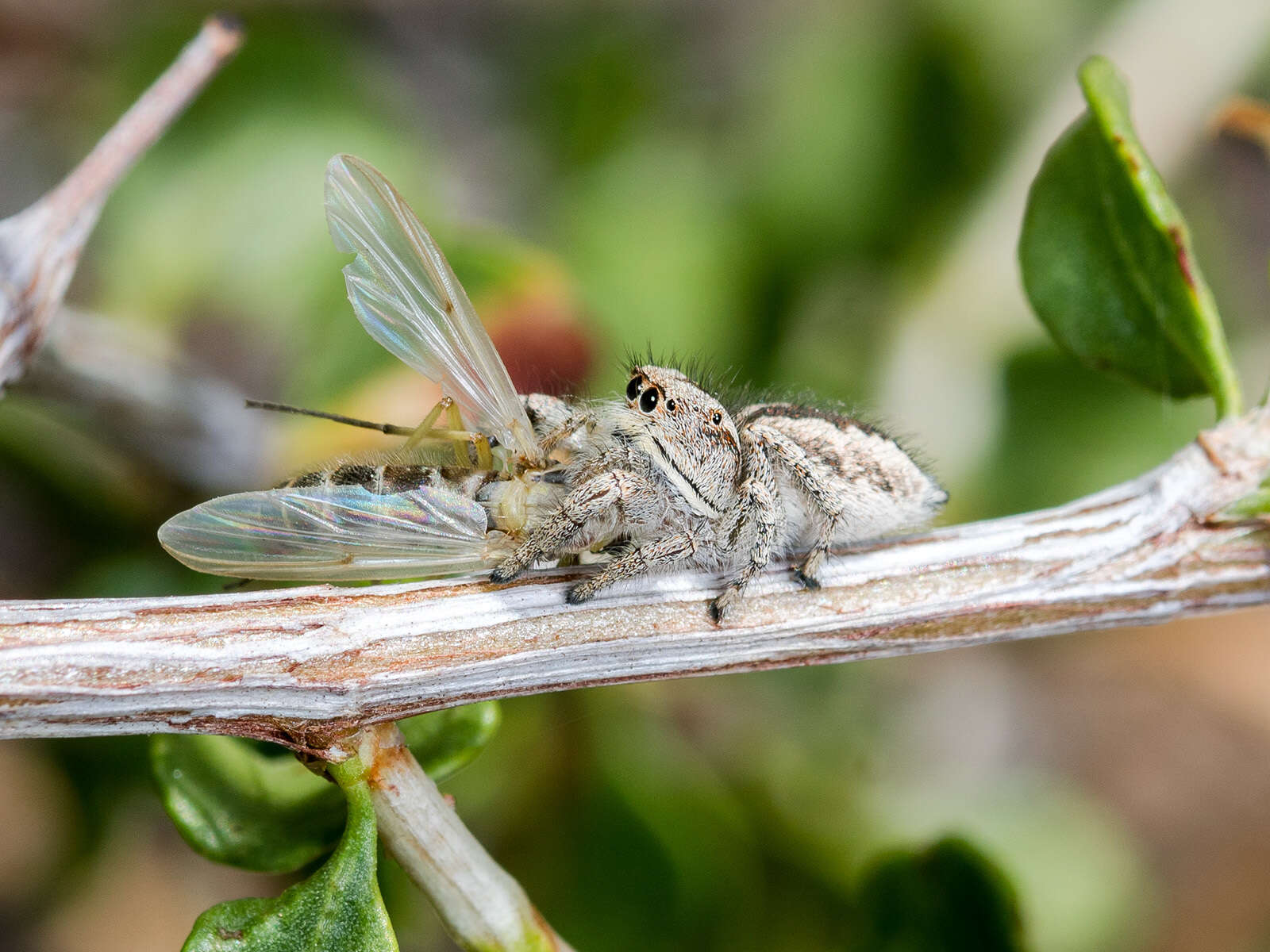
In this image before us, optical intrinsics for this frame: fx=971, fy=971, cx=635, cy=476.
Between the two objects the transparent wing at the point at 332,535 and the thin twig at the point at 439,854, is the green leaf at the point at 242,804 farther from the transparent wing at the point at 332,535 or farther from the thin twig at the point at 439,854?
the transparent wing at the point at 332,535

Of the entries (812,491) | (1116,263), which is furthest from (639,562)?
(1116,263)

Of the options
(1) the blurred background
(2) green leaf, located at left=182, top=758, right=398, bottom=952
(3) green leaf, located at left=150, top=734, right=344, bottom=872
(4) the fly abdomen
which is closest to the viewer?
(2) green leaf, located at left=182, top=758, right=398, bottom=952

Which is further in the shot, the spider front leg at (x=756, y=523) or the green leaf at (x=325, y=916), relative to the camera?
the spider front leg at (x=756, y=523)

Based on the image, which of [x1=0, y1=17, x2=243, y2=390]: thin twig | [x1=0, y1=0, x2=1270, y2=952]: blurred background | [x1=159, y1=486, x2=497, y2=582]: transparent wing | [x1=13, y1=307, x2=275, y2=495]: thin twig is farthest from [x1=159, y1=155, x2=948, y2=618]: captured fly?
[x1=13, y1=307, x2=275, y2=495]: thin twig

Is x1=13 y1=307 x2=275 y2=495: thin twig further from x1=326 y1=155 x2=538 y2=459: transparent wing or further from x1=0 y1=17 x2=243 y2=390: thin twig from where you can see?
x1=326 y1=155 x2=538 y2=459: transparent wing

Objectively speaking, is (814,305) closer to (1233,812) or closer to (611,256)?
(611,256)

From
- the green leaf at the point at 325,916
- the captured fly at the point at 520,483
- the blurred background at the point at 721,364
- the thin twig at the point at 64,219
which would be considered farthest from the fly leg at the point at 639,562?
the thin twig at the point at 64,219

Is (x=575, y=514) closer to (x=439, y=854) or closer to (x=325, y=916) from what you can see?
(x=439, y=854)
